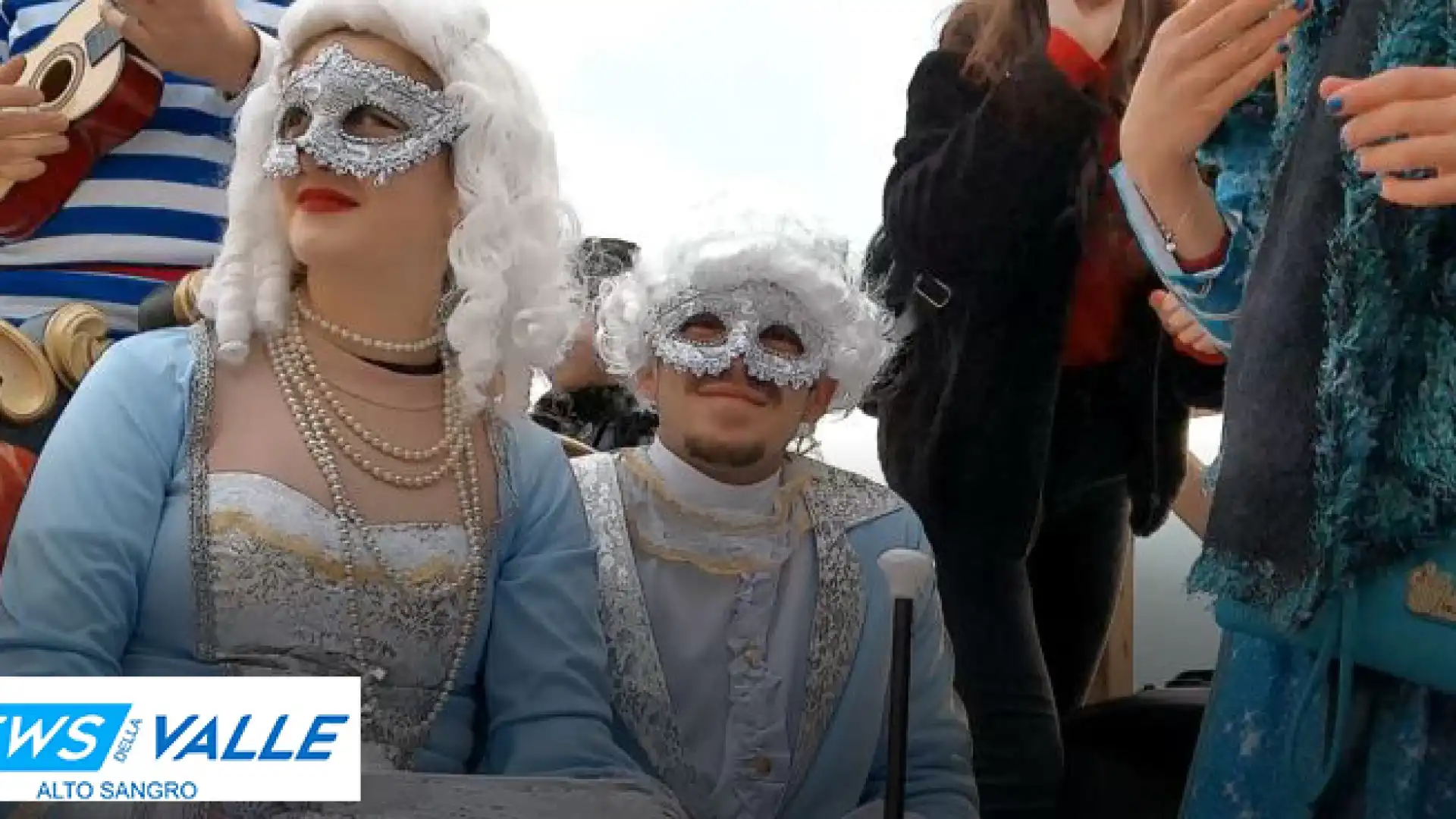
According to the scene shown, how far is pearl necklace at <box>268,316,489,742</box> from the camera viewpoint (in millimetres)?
890

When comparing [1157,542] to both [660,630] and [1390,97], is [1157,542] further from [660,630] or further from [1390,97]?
[1390,97]

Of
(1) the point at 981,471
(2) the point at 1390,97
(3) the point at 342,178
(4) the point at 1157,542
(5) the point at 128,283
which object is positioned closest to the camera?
(2) the point at 1390,97

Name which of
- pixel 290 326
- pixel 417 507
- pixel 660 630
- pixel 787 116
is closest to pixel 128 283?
pixel 290 326

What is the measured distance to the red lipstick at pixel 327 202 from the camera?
899 mm

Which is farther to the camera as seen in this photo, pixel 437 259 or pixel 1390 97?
pixel 437 259

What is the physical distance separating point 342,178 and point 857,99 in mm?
622

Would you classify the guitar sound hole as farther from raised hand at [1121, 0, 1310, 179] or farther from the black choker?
raised hand at [1121, 0, 1310, 179]

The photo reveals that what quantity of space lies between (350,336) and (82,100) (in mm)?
268

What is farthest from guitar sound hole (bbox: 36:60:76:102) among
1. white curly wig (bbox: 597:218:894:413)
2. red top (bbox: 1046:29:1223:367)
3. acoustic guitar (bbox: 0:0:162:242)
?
red top (bbox: 1046:29:1223:367)

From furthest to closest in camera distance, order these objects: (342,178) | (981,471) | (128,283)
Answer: (981,471), (128,283), (342,178)

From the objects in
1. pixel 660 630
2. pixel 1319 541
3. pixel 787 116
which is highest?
pixel 787 116

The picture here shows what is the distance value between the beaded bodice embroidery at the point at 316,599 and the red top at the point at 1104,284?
609 mm

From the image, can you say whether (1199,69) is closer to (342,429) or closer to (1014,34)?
(1014,34)

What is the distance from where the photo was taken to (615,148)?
4.59ft
